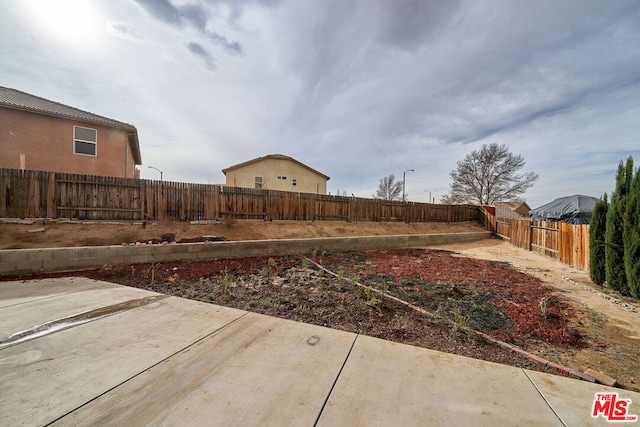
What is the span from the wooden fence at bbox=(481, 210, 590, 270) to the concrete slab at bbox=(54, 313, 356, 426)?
29.2 feet

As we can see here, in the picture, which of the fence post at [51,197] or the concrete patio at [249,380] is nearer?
the concrete patio at [249,380]

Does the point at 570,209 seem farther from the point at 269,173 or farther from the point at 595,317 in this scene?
the point at 269,173

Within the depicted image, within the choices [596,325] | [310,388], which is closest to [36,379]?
[310,388]

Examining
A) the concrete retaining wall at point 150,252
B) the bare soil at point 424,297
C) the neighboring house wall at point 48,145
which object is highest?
the neighboring house wall at point 48,145

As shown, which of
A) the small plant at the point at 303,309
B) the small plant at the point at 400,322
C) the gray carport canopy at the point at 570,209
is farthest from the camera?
the gray carport canopy at the point at 570,209

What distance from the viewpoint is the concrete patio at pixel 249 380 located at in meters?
1.58

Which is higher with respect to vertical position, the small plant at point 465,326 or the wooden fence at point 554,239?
the wooden fence at point 554,239

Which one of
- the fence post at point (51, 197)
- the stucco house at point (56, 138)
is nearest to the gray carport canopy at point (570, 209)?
the fence post at point (51, 197)

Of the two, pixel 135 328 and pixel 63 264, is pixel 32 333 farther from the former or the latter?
pixel 63 264

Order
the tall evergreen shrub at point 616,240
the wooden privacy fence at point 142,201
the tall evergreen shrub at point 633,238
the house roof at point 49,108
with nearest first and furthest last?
the tall evergreen shrub at point 633,238
the tall evergreen shrub at point 616,240
the wooden privacy fence at point 142,201
the house roof at point 49,108

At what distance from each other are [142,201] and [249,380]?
27.5 ft

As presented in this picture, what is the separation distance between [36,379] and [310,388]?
2.06 m

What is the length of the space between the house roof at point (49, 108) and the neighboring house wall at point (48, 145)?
0.29m

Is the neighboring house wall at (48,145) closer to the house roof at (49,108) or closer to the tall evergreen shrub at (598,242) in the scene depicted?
the house roof at (49,108)
